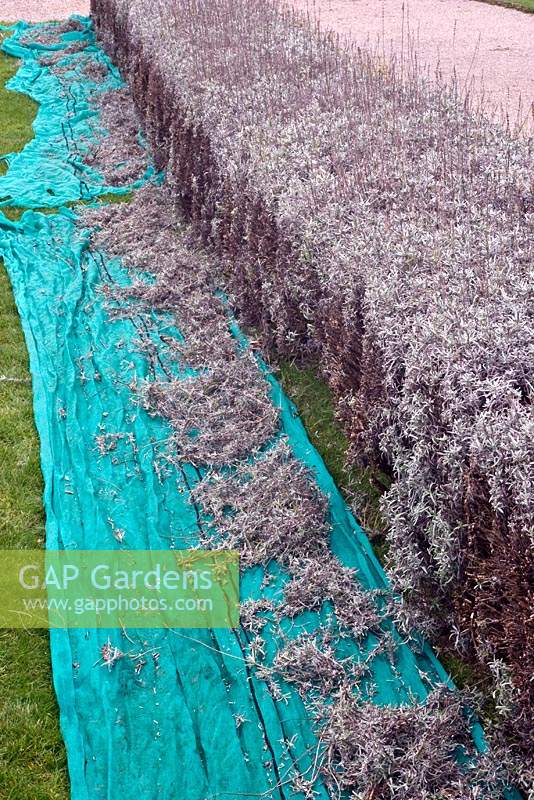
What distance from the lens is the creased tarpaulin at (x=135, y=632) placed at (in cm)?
264

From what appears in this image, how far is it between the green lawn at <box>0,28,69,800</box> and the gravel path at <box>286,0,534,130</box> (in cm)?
481

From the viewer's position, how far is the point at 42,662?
3.01 meters

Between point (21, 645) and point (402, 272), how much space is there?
225cm

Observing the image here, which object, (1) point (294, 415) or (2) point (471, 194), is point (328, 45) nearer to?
(2) point (471, 194)

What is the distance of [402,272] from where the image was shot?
3.38 meters

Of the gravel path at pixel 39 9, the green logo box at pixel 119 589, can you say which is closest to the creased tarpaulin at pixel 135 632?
the green logo box at pixel 119 589

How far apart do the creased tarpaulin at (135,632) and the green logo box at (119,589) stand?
0.06 meters

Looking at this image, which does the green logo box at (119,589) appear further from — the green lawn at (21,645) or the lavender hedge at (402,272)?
the lavender hedge at (402,272)

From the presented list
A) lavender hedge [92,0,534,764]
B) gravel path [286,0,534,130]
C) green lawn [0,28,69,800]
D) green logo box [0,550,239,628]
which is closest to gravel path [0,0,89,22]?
gravel path [286,0,534,130]

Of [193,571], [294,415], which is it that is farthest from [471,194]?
[193,571]

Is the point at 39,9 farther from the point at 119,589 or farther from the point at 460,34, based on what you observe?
the point at 119,589

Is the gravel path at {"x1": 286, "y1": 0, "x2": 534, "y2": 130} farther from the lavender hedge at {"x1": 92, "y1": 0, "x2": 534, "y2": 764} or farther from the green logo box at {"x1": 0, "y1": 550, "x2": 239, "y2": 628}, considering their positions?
the green logo box at {"x1": 0, "y1": 550, "x2": 239, "y2": 628}

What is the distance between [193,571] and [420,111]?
12.4ft

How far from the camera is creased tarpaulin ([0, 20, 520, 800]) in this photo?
8.66 ft
